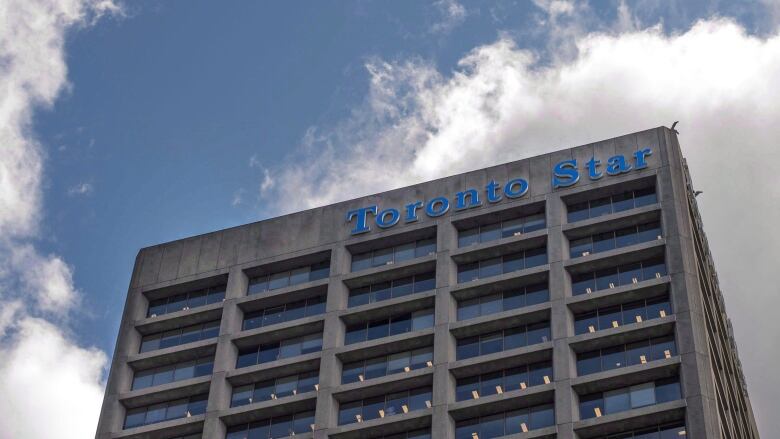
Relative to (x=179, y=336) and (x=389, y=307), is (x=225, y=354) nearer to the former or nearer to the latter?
(x=179, y=336)

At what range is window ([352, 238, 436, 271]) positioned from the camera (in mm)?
111062

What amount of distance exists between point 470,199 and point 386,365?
48.5 ft

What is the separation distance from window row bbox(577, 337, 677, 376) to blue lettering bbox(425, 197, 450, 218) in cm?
1782

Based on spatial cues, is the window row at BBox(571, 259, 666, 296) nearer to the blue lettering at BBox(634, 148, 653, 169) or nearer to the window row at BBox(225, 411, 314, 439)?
the blue lettering at BBox(634, 148, 653, 169)

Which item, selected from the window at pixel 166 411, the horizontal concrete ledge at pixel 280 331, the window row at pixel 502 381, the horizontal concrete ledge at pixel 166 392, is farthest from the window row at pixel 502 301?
the window at pixel 166 411

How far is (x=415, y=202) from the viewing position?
11312cm

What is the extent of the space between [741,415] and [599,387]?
2054 centimetres

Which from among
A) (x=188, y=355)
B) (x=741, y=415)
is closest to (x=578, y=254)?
(x=741, y=415)

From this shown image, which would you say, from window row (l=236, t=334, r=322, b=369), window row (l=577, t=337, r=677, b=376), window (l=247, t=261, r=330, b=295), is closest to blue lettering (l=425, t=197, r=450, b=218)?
window (l=247, t=261, r=330, b=295)

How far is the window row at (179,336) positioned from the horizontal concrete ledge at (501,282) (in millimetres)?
19652

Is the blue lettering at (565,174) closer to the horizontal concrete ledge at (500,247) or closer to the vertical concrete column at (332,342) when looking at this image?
the horizontal concrete ledge at (500,247)

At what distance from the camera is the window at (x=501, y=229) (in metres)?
109

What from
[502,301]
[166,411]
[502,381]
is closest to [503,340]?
[502,381]

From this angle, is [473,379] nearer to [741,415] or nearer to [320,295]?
[320,295]
